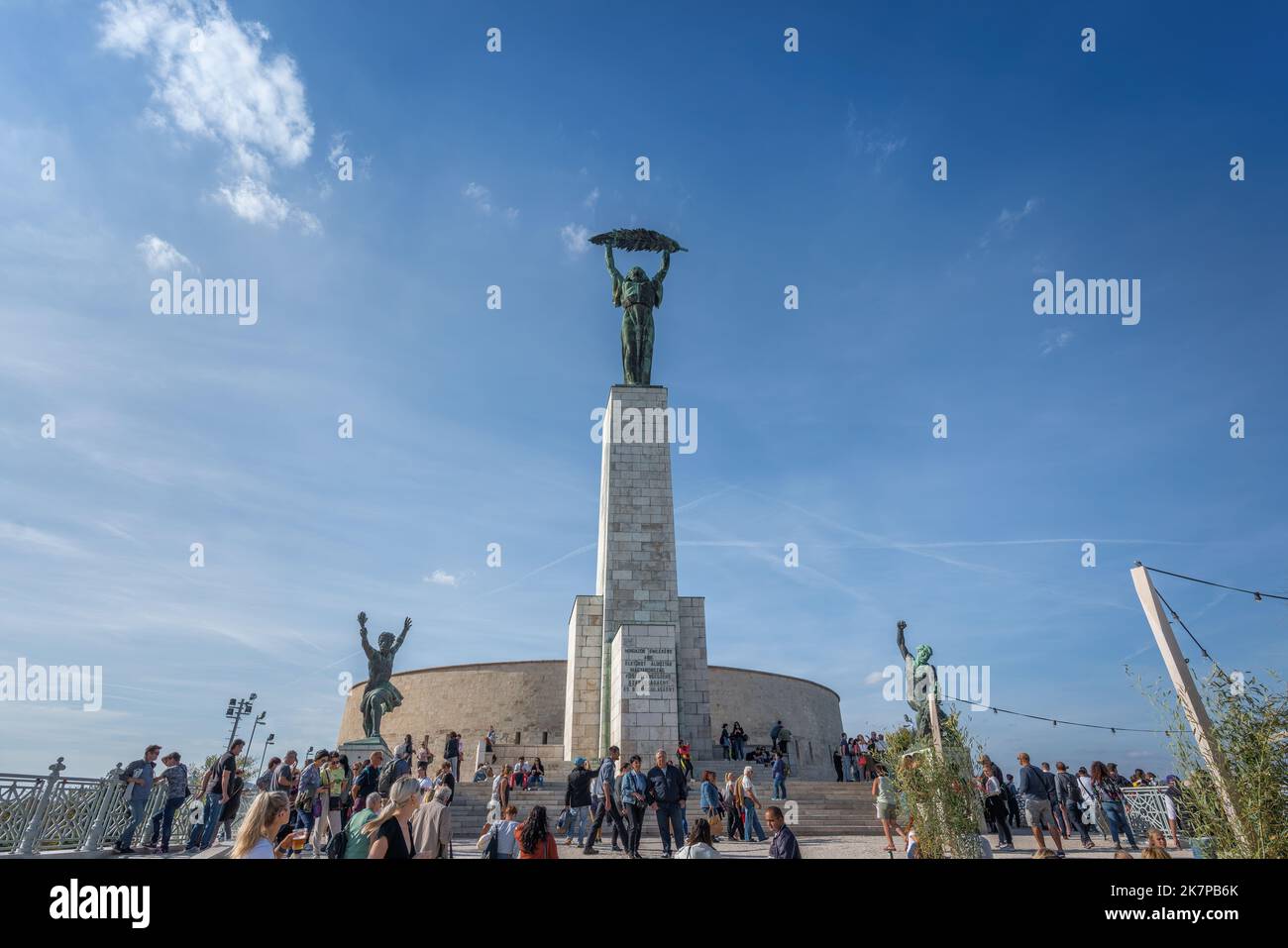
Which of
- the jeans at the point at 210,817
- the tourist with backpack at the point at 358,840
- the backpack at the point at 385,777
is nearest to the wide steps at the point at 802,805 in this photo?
the backpack at the point at 385,777

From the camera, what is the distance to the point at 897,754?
892cm

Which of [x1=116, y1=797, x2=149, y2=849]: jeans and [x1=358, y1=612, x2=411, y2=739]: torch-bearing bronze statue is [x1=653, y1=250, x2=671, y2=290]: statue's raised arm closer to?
[x1=358, y1=612, x2=411, y2=739]: torch-bearing bronze statue

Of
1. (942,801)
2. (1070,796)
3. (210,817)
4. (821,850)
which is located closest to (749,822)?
(821,850)

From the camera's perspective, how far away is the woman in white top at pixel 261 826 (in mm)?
3939

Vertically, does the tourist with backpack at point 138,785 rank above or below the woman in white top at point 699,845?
below

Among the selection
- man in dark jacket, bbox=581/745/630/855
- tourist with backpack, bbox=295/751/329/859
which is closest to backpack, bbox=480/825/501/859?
man in dark jacket, bbox=581/745/630/855

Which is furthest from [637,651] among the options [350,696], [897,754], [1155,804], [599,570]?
[350,696]

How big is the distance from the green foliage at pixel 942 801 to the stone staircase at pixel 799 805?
182 inches

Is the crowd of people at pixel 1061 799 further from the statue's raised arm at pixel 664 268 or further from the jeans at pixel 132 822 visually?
the statue's raised arm at pixel 664 268

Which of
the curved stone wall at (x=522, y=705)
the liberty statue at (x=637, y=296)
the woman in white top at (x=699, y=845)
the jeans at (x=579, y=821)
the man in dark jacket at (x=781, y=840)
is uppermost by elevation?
the liberty statue at (x=637, y=296)
